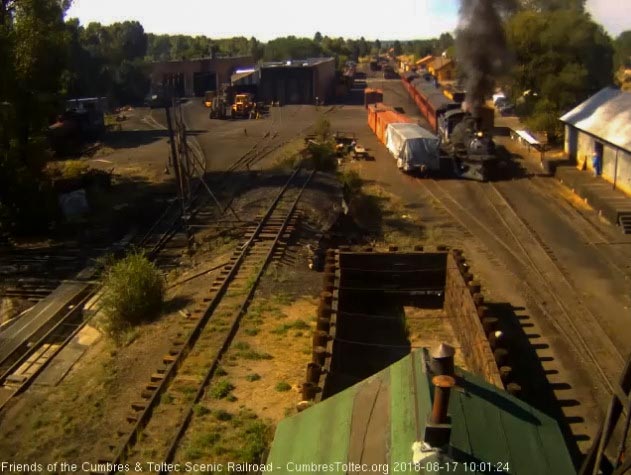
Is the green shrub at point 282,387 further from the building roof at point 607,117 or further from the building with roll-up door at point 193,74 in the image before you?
the building with roll-up door at point 193,74

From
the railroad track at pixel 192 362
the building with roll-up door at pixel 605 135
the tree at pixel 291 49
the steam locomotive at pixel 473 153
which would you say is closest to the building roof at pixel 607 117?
the building with roll-up door at pixel 605 135

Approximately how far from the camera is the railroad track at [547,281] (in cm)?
1228

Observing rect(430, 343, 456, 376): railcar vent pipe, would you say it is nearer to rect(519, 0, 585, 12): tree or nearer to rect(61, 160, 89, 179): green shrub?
rect(61, 160, 89, 179): green shrub

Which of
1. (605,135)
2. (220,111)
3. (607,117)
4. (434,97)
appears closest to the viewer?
(605,135)

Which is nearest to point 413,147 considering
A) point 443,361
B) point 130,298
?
point 130,298

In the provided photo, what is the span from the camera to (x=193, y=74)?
228 feet

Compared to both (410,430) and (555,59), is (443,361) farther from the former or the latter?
(555,59)

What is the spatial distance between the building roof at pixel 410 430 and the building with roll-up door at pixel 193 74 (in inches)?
2470

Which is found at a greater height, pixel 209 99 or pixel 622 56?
pixel 622 56

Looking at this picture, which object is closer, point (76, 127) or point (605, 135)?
point (605, 135)

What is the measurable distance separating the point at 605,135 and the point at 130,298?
19520 millimetres

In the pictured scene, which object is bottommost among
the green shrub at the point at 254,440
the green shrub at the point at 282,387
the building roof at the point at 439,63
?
the green shrub at the point at 254,440

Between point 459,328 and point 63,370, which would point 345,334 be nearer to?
point 459,328

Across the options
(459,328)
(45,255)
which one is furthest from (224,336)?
(45,255)
